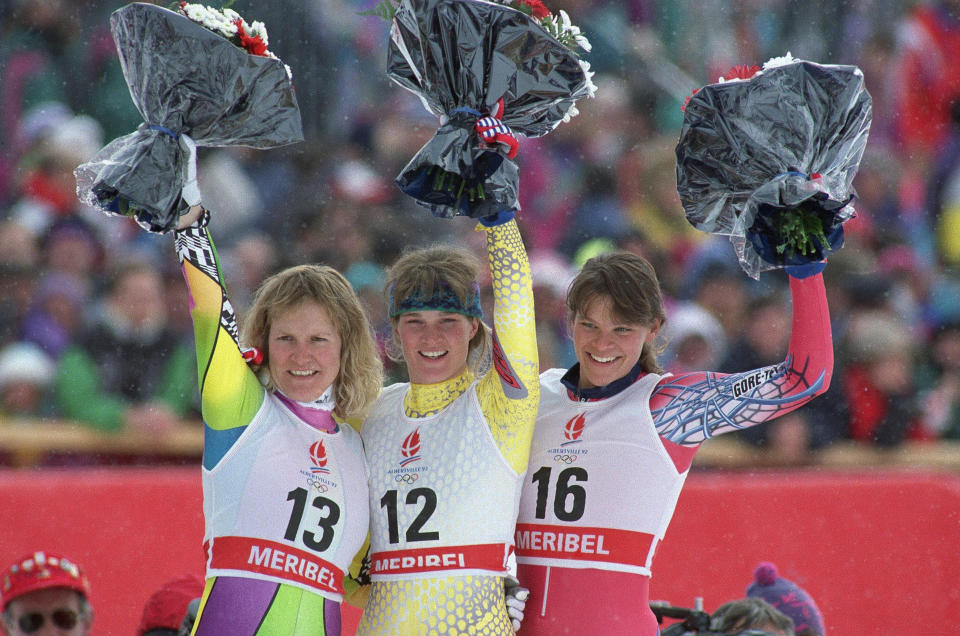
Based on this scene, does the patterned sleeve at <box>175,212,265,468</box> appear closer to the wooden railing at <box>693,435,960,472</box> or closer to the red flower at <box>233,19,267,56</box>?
the red flower at <box>233,19,267,56</box>

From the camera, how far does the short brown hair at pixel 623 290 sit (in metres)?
3.30

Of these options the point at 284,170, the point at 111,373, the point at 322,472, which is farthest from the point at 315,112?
the point at 322,472

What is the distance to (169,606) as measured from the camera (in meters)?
3.95

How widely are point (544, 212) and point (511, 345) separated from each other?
4.40 meters

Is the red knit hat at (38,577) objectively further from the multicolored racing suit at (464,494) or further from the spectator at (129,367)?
the multicolored racing suit at (464,494)

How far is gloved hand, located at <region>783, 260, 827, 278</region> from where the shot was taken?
3006 millimetres

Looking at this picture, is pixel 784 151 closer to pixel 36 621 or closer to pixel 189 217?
pixel 189 217

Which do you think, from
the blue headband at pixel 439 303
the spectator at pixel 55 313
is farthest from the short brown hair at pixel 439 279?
the spectator at pixel 55 313

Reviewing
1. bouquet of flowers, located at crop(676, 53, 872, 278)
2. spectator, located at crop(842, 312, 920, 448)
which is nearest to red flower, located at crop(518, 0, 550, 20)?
bouquet of flowers, located at crop(676, 53, 872, 278)

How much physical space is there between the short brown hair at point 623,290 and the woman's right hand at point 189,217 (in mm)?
1061

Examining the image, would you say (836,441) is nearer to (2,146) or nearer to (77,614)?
(77,614)

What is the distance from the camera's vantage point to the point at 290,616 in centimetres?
301

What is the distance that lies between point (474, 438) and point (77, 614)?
1.71 meters

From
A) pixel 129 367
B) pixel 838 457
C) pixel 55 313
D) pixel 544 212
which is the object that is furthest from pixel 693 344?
pixel 55 313
